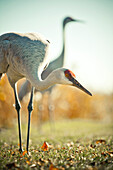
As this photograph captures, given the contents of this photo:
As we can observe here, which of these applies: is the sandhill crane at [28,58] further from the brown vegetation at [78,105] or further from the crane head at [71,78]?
the brown vegetation at [78,105]

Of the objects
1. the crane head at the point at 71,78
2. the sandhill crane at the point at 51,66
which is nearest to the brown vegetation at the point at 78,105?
the sandhill crane at the point at 51,66

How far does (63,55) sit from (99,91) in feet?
32.3

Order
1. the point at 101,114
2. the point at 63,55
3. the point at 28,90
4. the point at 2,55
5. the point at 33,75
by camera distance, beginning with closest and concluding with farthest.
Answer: the point at 33,75
the point at 2,55
the point at 28,90
the point at 63,55
the point at 101,114

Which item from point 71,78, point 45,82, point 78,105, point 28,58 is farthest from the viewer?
point 78,105

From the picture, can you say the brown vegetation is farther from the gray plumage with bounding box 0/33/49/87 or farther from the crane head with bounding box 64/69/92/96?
the crane head with bounding box 64/69/92/96

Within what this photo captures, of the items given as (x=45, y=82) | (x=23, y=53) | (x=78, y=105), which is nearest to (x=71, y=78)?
(x=45, y=82)

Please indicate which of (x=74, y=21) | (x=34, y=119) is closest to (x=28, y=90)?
(x=74, y=21)

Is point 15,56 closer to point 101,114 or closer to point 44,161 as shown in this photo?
point 44,161

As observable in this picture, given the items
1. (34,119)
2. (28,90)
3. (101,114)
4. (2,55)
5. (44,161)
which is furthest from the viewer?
(101,114)

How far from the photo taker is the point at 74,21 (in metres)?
7.14

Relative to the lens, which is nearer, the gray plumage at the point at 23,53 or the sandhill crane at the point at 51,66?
the gray plumage at the point at 23,53

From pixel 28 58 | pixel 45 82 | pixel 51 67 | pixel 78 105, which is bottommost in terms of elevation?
pixel 78 105

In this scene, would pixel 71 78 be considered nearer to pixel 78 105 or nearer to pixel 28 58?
pixel 28 58

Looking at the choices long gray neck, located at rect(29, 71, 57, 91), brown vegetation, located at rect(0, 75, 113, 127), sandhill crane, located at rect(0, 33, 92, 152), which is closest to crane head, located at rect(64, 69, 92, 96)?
sandhill crane, located at rect(0, 33, 92, 152)
